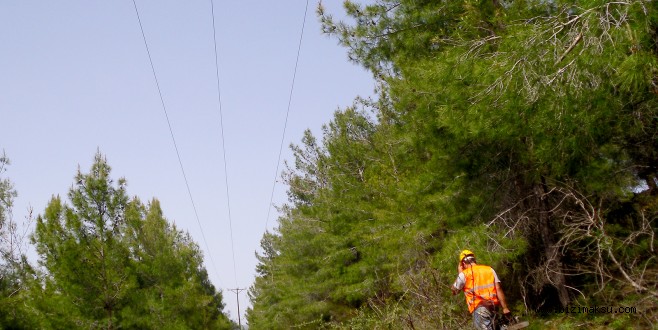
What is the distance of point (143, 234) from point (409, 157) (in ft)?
46.3

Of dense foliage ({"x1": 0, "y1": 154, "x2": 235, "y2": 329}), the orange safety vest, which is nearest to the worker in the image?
the orange safety vest

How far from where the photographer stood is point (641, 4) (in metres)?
4.72

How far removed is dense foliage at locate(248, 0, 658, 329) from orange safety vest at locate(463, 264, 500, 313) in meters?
1.02

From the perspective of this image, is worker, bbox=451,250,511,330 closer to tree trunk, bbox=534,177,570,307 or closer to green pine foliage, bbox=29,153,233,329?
tree trunk, bbox=534,177,570,307

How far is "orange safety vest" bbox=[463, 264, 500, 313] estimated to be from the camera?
5909mm

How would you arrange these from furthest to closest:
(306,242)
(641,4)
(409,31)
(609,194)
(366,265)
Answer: (306,242), (366,265), (409,31), (609,194), (641,4)

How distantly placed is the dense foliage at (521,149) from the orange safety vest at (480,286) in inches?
40.1

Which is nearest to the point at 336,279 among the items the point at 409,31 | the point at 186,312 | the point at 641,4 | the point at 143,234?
the point at 186,312

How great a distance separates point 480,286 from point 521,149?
320 cm

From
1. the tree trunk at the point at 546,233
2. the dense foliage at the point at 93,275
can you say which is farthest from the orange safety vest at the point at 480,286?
the dense foliage at the point at 93,275

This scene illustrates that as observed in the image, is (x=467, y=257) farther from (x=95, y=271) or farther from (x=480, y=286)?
(x=95, y=271)

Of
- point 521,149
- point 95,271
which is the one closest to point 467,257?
point 521,149

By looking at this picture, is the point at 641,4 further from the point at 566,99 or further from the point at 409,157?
the point at 409,157

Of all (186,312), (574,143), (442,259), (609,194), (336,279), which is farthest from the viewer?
(186,312)
